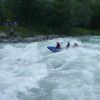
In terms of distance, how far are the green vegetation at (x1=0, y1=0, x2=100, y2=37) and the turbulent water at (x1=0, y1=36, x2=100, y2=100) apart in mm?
24855

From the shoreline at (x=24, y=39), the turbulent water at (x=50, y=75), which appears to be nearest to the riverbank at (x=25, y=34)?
the shoreline at (x=24, y=39)

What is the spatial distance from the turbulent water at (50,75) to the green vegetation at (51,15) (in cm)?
2486

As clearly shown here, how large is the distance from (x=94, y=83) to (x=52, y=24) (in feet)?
134

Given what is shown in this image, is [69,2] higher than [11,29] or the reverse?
higher

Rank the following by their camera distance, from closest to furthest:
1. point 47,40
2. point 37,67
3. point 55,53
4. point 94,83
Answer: point 94,83 → point 37,67 → point 55,53 → point 47,40

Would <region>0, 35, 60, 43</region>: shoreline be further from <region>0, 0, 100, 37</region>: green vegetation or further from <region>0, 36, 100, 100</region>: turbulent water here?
<region>0, 36, 100, 100</region>: turbulent water

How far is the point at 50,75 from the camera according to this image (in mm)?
27391

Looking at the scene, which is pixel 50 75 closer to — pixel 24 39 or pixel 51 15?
pixel 24 39

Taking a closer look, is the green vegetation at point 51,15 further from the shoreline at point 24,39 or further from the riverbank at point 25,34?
the shoreline at point 24,39

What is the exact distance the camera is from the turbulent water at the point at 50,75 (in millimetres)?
22605

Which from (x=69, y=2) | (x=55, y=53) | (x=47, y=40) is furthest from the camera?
(x=69, y=2)

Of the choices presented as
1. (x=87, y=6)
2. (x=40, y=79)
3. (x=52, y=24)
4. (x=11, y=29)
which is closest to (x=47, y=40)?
(x=11, y=29)

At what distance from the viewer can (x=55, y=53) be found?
123 ft

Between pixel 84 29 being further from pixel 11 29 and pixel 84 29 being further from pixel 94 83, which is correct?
Result: pixel 94 83
